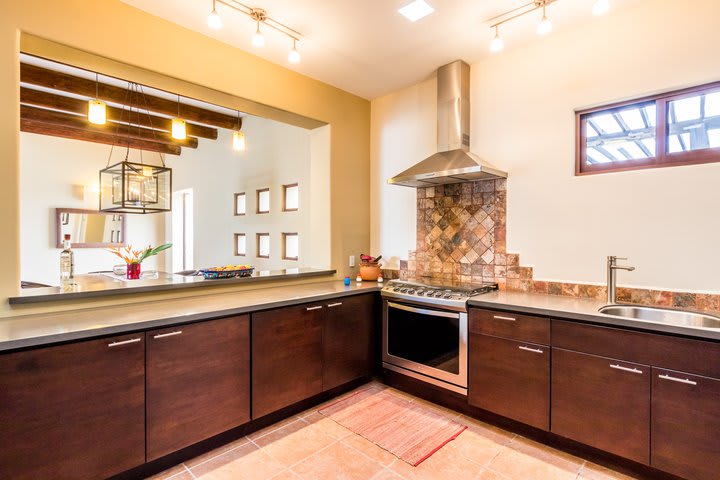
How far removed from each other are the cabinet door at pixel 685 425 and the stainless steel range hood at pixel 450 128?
171 centimetres

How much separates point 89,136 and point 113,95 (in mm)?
2538

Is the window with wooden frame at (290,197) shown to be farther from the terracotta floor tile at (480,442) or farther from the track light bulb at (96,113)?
the terracotta floor tile at (480,442)

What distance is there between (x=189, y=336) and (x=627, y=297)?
9.13 feet

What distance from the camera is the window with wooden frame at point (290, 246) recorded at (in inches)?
194

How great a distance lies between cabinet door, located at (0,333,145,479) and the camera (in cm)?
151

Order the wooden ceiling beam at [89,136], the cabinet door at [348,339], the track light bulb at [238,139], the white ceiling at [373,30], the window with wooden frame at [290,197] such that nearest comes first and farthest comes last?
the white ceiling at [373,30], the cabinet door at [348,339], the track light bulb at [238,139], the window with wooden frame at [290,197], the wooden ceiling beam at [89,136]

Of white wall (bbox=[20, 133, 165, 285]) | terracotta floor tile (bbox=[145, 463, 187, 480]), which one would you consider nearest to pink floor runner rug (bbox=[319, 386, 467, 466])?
terracotta floor tile (bbox=[145, 463, 187, 480])

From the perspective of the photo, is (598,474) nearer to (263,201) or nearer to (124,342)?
(124,342)

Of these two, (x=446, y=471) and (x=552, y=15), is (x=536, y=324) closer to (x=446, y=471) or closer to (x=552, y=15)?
(x=446, y=471)

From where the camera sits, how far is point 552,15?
2414mm

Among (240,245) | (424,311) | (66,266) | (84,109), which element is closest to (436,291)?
(424,311)

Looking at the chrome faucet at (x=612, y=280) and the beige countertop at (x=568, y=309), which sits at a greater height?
the chrome faucet at (x=612, y=280)

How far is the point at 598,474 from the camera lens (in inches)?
77.0

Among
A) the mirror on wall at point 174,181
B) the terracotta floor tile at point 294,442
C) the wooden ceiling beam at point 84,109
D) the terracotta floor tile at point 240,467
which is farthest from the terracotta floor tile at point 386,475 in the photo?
the wooden ceiling beam at point 84,109
